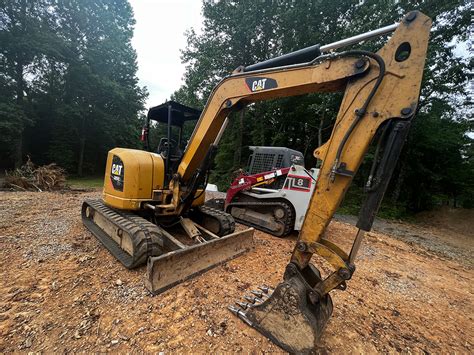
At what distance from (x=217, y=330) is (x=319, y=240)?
127 centimetres

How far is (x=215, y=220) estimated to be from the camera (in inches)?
161

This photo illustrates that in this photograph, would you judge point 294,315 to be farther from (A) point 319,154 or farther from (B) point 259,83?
(B) point 259,83

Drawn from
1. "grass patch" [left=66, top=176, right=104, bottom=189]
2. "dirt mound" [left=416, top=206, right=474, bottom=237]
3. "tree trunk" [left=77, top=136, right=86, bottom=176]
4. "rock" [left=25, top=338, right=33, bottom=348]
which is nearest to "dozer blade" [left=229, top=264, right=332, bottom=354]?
"rock" [left=25, top=338, right=33, bottom=348]

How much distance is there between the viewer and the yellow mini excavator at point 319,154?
1.68m

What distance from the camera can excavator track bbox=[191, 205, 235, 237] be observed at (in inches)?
156

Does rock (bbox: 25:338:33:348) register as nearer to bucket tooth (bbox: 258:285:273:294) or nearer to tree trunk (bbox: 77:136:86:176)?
bucket tooth (bbox: 258:285:273:294)

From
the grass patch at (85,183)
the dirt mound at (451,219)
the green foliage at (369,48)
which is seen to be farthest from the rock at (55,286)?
the dirt mound at (451,219)

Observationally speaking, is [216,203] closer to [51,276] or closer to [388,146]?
[51,276]

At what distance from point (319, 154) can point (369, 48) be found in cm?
1059

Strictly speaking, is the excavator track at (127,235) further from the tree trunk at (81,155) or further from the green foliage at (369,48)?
the tree trunk at (81,155)

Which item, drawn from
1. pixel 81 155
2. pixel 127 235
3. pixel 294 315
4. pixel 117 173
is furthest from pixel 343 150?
pixel 81 155

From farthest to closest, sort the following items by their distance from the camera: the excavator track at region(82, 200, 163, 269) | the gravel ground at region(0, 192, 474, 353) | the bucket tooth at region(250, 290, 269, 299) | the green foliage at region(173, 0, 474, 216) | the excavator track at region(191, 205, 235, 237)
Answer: the green foliage at region(173, 0, 474, 216), the excavator track at region(191, 205, 235, 237), the excavator track at region(82, 200, 163, 269), the bucket tooth at region(250, 290, 269, 299), the gravel ground at region(0, 192, 474, 353)

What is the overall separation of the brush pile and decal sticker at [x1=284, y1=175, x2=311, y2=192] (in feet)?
32.4

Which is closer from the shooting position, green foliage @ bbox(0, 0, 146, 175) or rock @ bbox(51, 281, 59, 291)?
rock @ bbox(51, 281, 59, 291)
